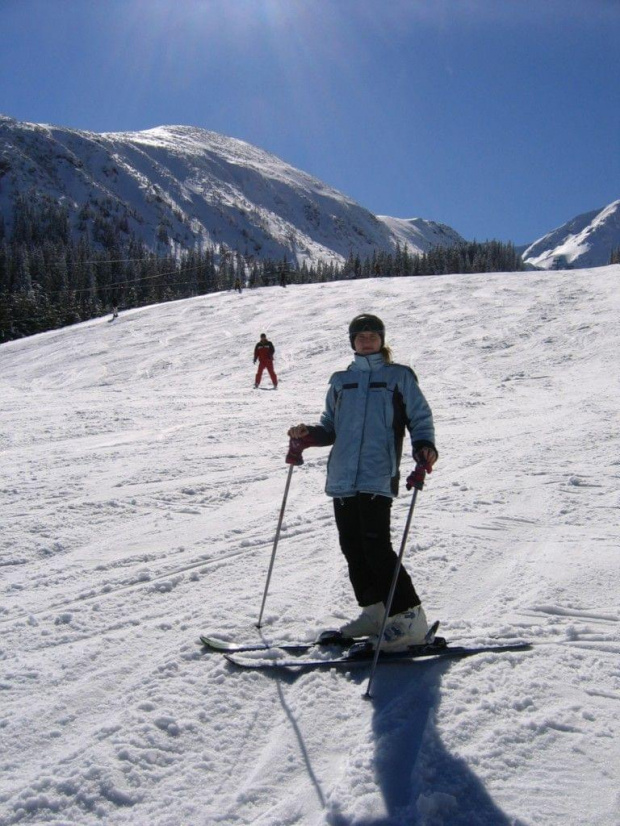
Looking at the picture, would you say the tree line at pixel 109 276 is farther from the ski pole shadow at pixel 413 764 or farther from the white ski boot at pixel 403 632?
the ski pole shadow at pixel 413 764

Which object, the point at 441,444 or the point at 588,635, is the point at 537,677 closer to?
the point at 588,635

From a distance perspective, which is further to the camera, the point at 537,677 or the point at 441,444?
the point at 441,444

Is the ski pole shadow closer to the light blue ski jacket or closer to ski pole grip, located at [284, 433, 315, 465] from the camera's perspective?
the light blue ski jacket

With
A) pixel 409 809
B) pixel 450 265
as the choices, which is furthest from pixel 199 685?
pixel 450 265

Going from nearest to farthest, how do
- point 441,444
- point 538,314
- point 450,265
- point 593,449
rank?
point 593,449 < point 441,444 < point 538,314 < point 450,265

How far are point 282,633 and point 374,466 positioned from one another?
115 cm

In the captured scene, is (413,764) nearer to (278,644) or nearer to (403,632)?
(403,632)

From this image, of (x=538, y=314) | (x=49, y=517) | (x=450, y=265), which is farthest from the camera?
(x=450, y=265)

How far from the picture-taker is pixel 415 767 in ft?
7.55

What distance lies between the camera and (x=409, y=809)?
6.89ft

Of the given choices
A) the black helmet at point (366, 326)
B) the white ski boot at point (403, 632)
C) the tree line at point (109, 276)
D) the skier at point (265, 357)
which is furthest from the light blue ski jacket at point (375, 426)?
the tree line at point (109, 276)

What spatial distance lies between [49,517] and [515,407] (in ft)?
26.9

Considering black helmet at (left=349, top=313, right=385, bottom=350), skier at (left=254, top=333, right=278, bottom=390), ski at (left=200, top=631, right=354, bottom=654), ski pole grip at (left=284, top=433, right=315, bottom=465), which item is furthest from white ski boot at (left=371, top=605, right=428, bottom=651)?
skier at (left=254, top=333, right=278, bottom=390)

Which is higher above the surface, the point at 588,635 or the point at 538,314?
the point at 538,314
